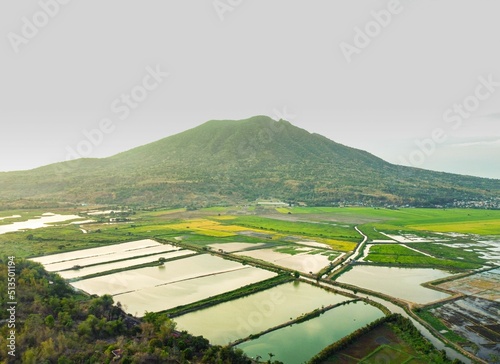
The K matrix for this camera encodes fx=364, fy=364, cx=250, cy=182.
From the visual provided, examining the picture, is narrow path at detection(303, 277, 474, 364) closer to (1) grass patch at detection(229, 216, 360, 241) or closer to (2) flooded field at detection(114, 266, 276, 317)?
(2) flooded field at detection(114, 266, 276, 317)

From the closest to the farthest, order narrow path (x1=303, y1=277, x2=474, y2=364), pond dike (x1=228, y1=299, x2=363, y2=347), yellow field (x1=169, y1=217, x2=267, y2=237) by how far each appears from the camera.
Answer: narrow path (x1=303, y1=277, x2=474, y2=364)
pond dike (x1=228, y1=299, x2=363, y2=347)
yellow field (x1=169, y1=217, x2=267, y2=237)

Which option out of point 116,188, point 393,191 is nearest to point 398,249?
point 393,191

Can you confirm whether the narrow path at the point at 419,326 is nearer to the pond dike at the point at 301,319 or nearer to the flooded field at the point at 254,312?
the flooded field at the point at 254,312

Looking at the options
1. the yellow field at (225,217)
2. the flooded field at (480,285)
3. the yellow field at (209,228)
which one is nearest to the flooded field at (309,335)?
the flooded field at (480,285)

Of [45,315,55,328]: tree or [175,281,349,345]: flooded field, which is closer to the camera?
[45,315,55,328]: tree

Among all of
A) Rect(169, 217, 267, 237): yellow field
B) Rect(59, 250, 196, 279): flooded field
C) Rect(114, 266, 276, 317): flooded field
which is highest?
Rect(169, 217, 267, 237): yellow field

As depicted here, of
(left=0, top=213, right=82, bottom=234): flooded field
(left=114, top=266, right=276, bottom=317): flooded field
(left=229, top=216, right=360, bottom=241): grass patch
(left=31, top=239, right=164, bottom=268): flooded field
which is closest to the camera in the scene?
(left=114, top=266, right=276, bottom=317): flooded field

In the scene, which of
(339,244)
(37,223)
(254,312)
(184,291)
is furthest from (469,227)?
Answer: (37,223)

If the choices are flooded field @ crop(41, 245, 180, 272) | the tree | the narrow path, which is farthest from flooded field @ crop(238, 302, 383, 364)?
flooded field @ crop(41, 245, 180, 272)

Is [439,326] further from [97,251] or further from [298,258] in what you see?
[97,251]

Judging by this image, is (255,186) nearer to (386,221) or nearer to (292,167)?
(292,167)
